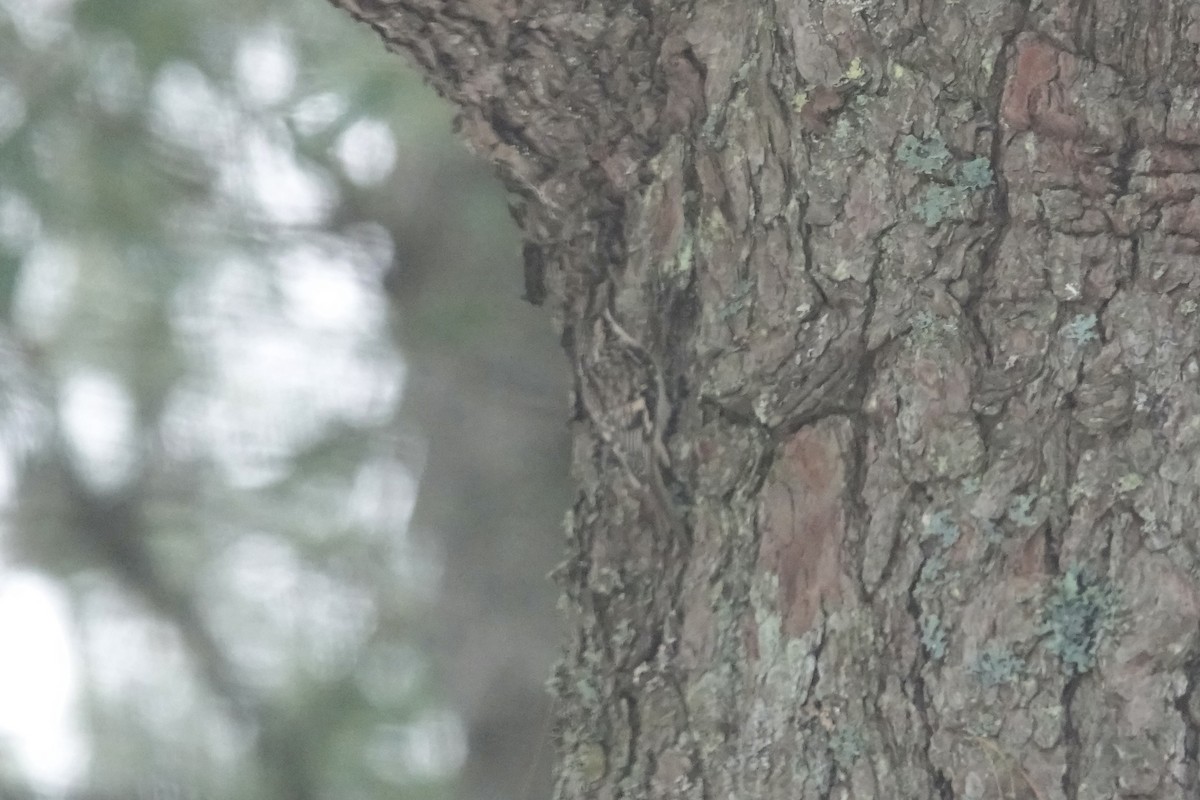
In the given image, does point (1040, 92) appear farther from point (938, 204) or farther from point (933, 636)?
point (933, 636)

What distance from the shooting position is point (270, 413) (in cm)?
137

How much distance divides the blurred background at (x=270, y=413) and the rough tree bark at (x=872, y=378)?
55 centimetres

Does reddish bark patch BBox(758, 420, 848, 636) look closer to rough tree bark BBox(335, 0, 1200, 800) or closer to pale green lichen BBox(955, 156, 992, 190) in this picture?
rough tree bark BBox(335, 0, 1200, 800)

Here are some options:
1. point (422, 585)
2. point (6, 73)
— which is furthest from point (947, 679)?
point (6, 73)

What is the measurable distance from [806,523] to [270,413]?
895 millimetres

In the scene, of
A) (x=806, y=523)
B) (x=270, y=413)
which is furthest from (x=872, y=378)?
(x=270, y=413)

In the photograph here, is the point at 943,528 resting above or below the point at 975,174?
below

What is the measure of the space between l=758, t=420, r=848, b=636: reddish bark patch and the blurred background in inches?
23.7

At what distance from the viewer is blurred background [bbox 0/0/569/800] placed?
4.02 ft

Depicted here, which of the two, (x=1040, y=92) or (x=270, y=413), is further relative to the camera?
(x=270, y=413)

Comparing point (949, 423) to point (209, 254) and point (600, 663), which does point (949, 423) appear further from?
point (209, 254)

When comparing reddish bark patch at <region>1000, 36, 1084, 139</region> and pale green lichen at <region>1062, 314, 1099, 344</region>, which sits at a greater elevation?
reddish bark patch at <region>1000, 36, 1084, 139</region>

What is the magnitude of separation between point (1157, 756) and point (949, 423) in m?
0.16

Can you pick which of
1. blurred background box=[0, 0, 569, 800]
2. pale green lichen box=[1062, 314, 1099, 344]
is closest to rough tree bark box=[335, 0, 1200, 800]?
pale green lichen box=[1062, 314, 1099, 344]
